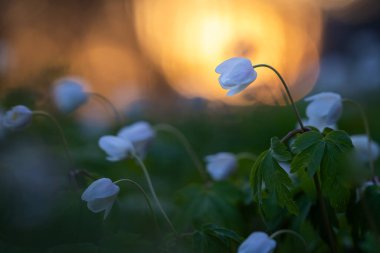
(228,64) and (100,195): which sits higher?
(228,64)

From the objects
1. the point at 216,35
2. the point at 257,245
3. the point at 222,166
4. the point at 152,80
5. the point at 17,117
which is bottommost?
the point at 152,80

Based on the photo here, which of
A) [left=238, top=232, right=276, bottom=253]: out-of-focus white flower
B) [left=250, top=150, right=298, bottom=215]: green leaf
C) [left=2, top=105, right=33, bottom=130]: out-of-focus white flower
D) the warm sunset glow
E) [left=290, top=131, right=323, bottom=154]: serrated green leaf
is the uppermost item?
[left=2, top=105, right=33, bottom=130]: out-of-focus white flower

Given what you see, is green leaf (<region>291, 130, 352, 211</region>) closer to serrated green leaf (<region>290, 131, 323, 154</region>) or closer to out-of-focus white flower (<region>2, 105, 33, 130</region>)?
serrated green leaf (<region>290, 131, 323, 154</region>)

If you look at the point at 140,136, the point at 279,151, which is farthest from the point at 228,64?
the point at 140,136

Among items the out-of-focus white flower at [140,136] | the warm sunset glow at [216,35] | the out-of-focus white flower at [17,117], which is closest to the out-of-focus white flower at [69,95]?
the out-of-focus white flower at [140,136]

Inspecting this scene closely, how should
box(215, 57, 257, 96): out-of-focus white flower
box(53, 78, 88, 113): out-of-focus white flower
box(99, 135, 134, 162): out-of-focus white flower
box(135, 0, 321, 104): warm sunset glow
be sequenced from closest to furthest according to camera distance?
box(215, 57, 257, 96): out-of-focus white flower, box(99, 135, 134, 162): out-of-focus white flower, box(53, 78, 88, 113): out-of-focus white flower, box(135, 0, 321, 104): warm sunset glow

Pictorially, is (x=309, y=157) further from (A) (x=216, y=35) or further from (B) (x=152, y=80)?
(B) (x=152, y=80)

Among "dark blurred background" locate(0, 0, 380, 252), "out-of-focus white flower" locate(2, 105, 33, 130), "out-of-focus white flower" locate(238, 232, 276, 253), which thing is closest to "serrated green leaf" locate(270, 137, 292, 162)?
"out-of-focus white flower" locate(238, 232, 276, 253)
